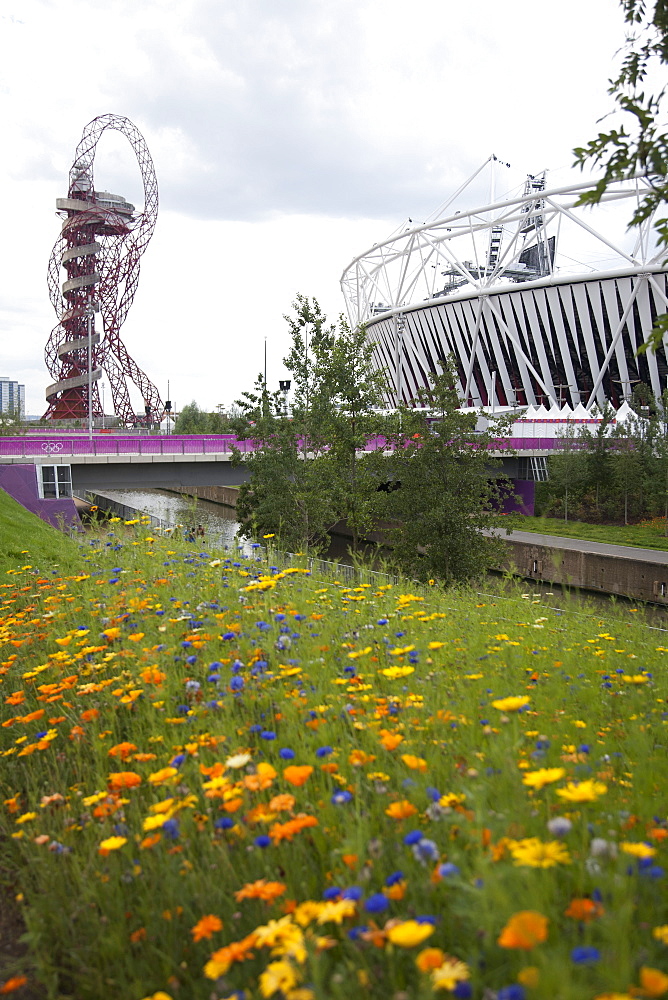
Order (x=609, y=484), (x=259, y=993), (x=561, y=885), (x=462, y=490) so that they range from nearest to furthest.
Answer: (x=259, y=993) < (x=561, y=885) < (x=462, y=490) < (x=609, y=484)

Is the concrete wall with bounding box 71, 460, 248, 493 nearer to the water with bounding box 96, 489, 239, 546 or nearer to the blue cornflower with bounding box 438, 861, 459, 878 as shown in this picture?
the water with bounding box 96, 489, 239, 546

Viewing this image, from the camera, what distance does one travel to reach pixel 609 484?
39.4 m

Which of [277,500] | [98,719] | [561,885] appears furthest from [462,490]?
[561,885]

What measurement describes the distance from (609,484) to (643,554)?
1205cm

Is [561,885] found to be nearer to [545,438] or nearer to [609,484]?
[609,484]

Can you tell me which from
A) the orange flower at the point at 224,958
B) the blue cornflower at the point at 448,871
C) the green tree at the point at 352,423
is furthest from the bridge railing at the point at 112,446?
the blue cornflower at the point at 448,871

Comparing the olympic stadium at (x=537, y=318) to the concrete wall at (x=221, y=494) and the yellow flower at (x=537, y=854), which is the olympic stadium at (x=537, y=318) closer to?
the concrete wall at (x=221, y=494)

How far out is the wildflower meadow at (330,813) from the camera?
1815 millimetres

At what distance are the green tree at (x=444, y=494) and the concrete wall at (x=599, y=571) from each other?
432cm

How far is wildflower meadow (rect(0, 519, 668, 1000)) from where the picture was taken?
5.96 ft

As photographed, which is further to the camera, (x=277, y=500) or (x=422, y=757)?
(x=277, y=500)

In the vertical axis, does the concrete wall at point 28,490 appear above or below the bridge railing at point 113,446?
below

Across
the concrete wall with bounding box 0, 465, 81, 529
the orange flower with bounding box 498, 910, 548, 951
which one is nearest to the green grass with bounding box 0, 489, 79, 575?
the orange flower with bounding box 498, 910, 548, 951

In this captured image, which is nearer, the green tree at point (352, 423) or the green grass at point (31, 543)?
the green grass at point (31, 543)
